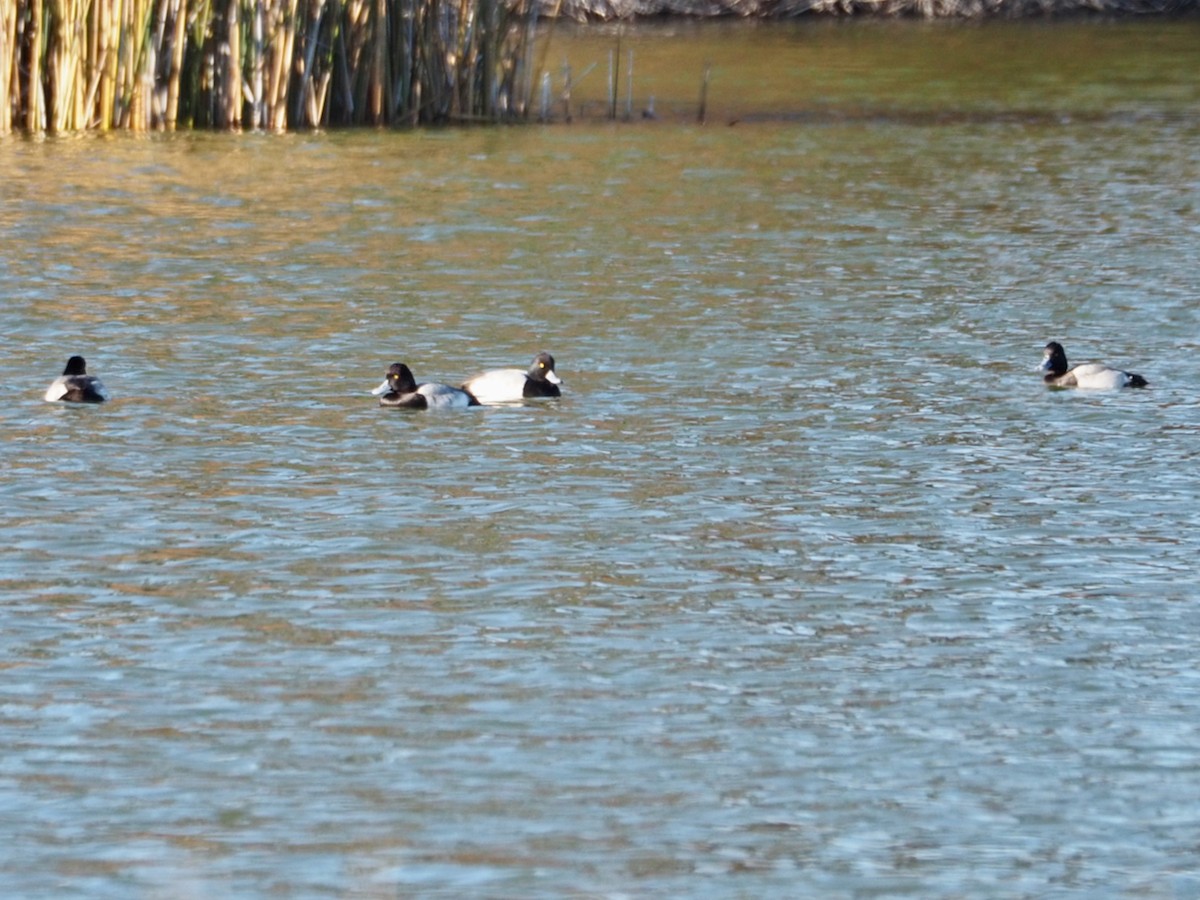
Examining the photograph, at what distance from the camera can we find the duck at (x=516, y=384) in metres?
10.9

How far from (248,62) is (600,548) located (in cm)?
1346

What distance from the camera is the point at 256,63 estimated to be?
20.8 meters

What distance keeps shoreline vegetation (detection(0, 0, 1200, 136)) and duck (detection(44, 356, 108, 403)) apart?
32.5ft

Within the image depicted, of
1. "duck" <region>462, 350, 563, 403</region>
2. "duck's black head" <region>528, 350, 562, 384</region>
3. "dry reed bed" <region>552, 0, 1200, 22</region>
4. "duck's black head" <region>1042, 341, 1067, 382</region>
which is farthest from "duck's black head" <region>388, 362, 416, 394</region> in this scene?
"dry reed bed" <region>552, 0, 1200, 22</region>

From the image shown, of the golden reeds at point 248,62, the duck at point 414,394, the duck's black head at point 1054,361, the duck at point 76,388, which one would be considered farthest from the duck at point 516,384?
the golden reeds at point 248,62

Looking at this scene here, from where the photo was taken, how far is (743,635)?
7359 millimetres

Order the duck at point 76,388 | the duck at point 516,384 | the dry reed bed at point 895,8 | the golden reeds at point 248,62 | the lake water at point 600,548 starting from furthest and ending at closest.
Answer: the dry reed bed at point 895,8 < the golden reeds at point 248,62 < the duck at point 516,384 < the duck at point 76,388 < the lake water at point 600,548

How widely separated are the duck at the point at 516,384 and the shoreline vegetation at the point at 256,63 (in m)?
10.2

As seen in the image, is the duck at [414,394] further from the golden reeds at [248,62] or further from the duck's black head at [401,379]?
the golden reeds at [248,62]

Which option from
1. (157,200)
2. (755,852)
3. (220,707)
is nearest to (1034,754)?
(755,852)

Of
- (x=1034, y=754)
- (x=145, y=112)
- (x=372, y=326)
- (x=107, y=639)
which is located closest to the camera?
(x=1034, y=754)

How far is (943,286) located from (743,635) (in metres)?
7.62

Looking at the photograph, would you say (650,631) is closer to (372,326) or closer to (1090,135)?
(372,326)

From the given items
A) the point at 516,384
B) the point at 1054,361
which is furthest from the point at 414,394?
the point at 1054,361
